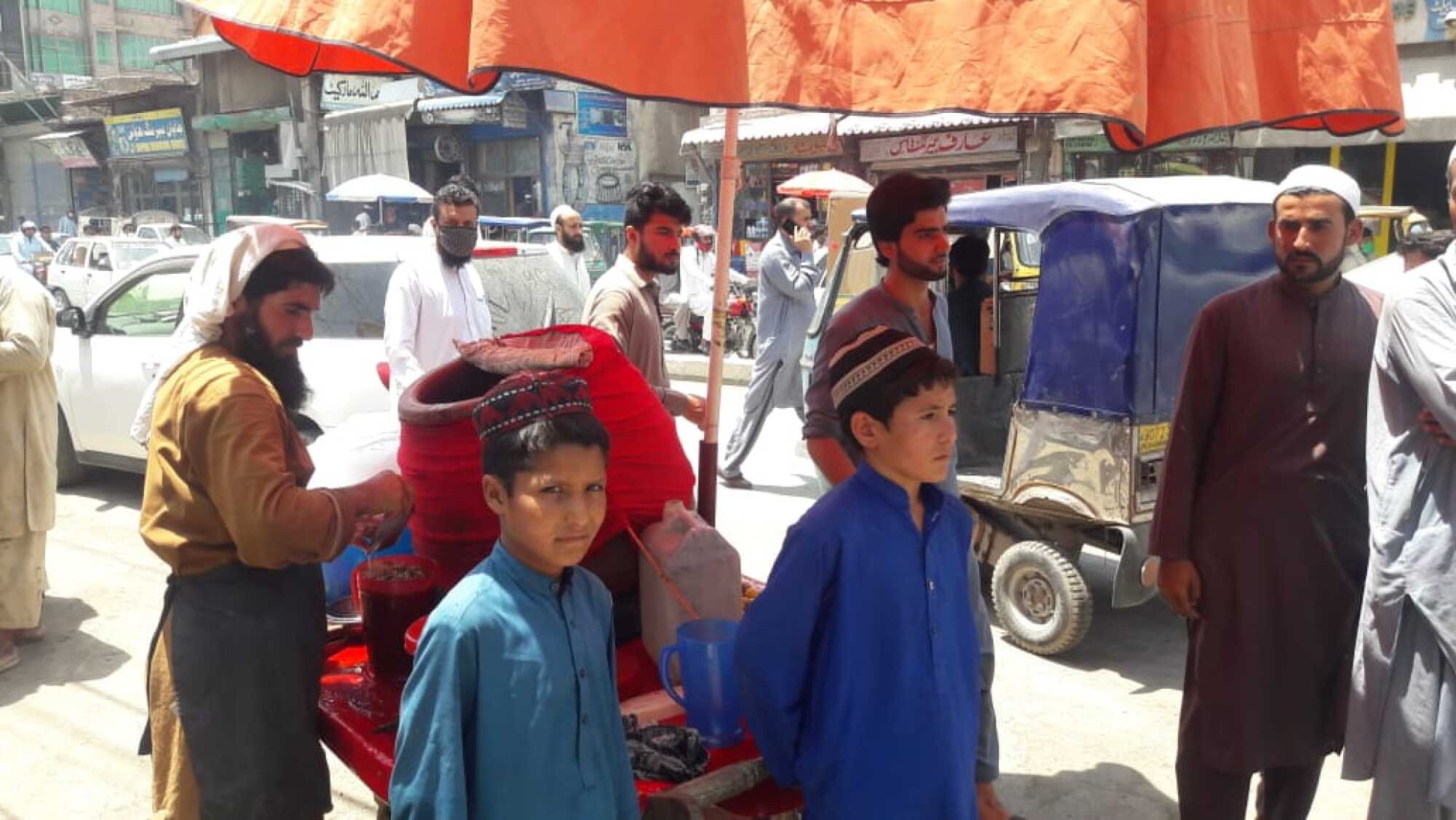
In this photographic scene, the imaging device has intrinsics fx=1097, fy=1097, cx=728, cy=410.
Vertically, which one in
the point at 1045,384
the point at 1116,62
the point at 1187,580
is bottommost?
the point at 1187,580

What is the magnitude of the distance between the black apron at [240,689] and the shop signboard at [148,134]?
35015 mm

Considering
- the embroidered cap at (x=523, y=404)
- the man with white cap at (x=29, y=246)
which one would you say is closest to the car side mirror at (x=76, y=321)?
the embroidered cap at (x=523, y=404)

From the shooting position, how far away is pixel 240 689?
7.30ft

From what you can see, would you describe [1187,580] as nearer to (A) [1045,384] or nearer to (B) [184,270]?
(A) [1045,384]

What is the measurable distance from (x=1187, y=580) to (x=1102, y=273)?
2.05 metres

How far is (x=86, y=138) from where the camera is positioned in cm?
3631

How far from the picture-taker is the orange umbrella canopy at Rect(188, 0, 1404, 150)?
1.90 m

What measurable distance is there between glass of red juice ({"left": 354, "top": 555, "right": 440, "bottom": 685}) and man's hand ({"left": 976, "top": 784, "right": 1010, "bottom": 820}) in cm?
131

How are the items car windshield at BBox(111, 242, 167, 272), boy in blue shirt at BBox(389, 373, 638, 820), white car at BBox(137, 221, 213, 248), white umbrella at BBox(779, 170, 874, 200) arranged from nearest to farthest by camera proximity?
boy in blue shirt at BBox(389, 373, 638, 820) → white umbrella at BBox(779, 170, 874, 200) → car windshield at BBox(111, 242, 167, 272) → white car at BBox(137, 221, 213, 248)

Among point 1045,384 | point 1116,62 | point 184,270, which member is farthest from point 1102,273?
point 184,270

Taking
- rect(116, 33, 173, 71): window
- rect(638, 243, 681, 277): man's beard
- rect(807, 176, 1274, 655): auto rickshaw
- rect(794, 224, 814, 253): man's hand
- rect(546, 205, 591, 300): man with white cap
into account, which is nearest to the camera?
rect(638, 243, 681, 277): man's beard

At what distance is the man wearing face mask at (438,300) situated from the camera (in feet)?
16.2

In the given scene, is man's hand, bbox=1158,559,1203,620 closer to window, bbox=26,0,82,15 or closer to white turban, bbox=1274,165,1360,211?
white turban, bbox=1274,165,1360,211

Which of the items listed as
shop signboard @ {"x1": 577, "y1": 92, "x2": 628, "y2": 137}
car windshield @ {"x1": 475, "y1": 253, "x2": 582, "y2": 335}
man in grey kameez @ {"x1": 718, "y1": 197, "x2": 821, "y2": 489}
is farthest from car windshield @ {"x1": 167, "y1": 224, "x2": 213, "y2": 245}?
man in grey kameez @ {"x1": 718, "y1": 197, "x2": 821, "y2": 489}
